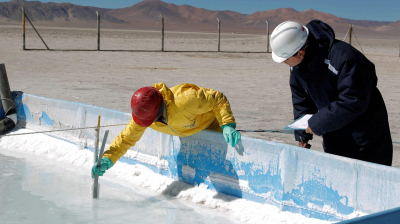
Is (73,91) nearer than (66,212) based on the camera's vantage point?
No

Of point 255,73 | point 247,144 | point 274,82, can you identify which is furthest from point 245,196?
point 255,73

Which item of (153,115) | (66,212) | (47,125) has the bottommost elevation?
(66,212)

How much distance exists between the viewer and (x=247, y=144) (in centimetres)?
409

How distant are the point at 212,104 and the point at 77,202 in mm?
1619

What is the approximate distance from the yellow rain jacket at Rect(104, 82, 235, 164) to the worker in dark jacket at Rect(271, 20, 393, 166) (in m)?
0.94

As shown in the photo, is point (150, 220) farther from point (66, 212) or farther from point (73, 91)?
point (73, 91)

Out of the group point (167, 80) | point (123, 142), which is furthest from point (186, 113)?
point (167, 80)

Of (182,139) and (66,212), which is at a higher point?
(182,139)

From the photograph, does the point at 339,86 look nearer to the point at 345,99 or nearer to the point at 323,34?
the point at 345,99

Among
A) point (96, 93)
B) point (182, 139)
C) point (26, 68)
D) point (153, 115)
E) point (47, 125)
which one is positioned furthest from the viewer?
point (26, 68)

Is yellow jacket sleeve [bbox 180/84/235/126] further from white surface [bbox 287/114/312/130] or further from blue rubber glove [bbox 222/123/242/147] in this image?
white surface [bbox 287/114/312/130]

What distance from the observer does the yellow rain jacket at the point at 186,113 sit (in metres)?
3.98

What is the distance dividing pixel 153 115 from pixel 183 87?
18.3 inches

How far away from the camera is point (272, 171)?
12.9 feet
